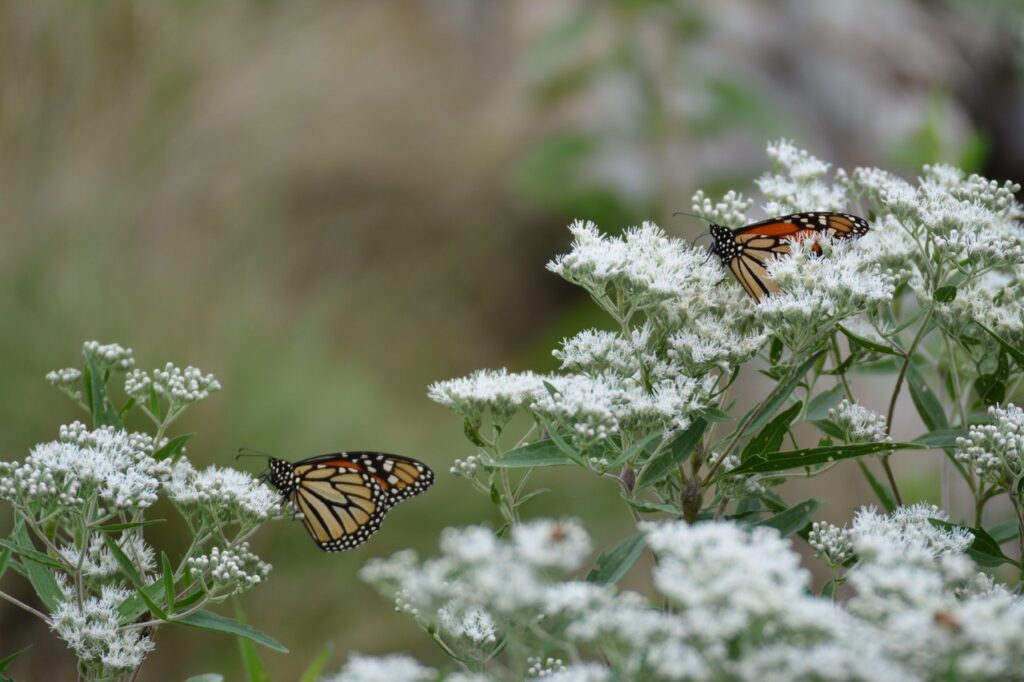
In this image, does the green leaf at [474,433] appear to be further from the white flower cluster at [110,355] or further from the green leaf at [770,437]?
the white flower cluster at [110,355]

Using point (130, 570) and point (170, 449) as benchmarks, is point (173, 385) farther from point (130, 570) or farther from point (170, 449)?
point (130, 570)

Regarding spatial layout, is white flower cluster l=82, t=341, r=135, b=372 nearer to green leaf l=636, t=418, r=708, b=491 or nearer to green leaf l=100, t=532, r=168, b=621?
green leaf l=100, t=532, r=168, b=621

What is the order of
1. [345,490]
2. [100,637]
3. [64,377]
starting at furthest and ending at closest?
[345,490] < [64,377] < [100,637]

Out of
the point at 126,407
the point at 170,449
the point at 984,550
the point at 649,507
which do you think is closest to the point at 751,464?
the point at 649,507

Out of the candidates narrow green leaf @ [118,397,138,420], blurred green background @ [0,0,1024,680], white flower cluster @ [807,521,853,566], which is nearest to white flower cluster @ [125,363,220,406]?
narrow green leaf @ [118,397,138,420]

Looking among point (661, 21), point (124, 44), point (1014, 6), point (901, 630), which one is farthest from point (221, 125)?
point (901, 630)

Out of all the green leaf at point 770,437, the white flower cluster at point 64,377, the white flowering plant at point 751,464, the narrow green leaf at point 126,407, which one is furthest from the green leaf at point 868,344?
the white flower cluster at point 64,377

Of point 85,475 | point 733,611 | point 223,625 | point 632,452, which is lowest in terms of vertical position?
point 733,611
